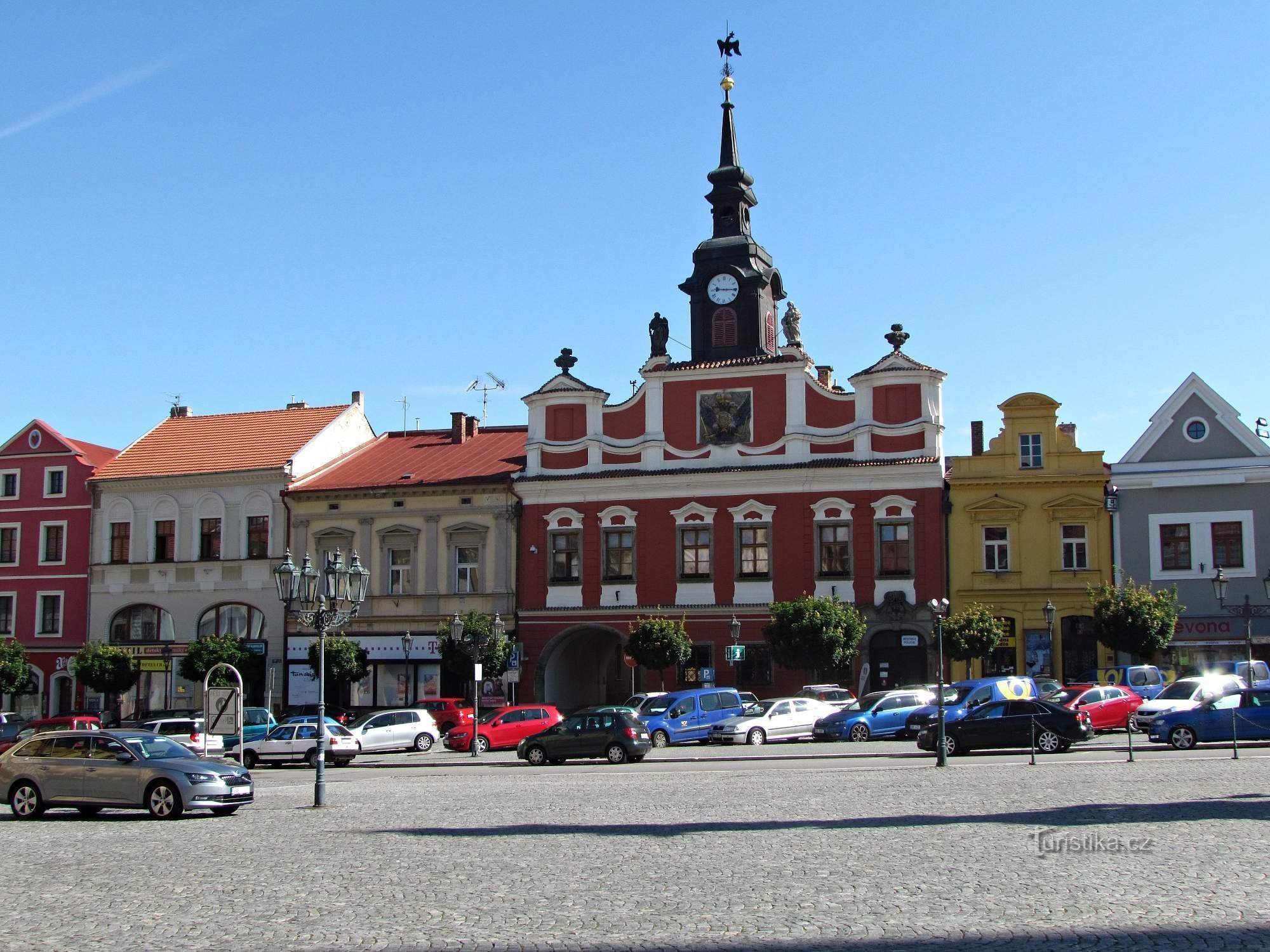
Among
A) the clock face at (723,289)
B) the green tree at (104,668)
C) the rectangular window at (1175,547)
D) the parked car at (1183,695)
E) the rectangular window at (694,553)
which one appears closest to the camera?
the parked car at (1183,695)

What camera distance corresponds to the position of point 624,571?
51.3m

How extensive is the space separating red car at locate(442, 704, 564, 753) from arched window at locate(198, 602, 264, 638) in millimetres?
16413

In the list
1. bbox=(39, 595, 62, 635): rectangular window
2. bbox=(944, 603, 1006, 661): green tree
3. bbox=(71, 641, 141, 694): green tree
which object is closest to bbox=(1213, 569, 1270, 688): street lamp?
bbox=(944, 603, 1006, 661): green tree

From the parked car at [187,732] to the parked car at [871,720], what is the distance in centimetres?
1633

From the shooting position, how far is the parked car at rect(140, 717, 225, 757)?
3656 centimetres

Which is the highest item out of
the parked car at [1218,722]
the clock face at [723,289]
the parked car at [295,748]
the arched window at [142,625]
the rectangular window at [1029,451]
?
the clock face at [723,289]

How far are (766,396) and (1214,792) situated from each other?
3048 centimetres

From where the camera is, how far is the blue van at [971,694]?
121 feet

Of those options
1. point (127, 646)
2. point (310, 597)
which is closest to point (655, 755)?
point (310, 597)

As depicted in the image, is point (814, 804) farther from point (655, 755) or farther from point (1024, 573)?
point (1024, 573)

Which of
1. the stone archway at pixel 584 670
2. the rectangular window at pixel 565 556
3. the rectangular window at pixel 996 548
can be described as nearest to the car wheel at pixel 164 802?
the stone archway at pixel 584 670

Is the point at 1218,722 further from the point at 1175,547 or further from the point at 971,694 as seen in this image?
the point at 1175,547

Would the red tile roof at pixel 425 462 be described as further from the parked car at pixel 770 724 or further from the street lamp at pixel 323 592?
the street lamp at pixel 323 592

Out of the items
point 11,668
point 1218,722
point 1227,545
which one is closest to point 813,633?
point 1227,545
